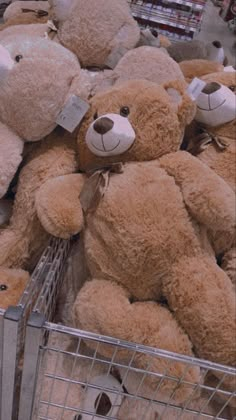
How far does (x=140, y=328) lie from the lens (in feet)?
2.64

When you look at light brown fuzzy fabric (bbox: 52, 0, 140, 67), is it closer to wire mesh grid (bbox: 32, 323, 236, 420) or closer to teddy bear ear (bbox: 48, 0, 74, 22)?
teddy bear ear (bbox: 48, 0, 74, 22)

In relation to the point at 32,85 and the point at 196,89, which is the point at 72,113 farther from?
the point at 196,89

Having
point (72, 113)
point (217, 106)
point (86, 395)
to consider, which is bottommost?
point (86, 395)

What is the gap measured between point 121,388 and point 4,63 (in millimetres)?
647

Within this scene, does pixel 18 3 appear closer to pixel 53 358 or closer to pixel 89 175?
pixel 89 175

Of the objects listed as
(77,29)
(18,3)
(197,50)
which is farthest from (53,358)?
(18,3)

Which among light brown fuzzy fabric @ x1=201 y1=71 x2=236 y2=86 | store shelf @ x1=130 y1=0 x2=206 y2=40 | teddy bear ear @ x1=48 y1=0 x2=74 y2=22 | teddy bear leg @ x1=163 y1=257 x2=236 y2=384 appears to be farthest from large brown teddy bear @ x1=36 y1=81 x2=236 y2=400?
store shelf @ x1=130 y1=0 x2=206 y2=40

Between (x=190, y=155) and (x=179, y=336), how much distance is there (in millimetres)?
329

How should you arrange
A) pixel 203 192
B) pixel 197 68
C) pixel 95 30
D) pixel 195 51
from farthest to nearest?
pixel 195 51
pixel 197 68
pixel 95 30
pixel 203 192

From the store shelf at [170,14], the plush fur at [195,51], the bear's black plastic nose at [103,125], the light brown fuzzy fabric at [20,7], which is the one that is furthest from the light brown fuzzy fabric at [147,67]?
the store shelf at [170,14]

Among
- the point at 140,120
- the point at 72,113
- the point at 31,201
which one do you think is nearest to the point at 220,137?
the point at 140,120

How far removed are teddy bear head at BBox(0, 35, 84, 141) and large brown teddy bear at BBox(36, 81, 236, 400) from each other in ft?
0.28

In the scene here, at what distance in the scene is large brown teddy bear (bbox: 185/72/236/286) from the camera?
35.0 inches

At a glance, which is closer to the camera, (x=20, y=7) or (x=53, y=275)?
(x=53, y=275)
